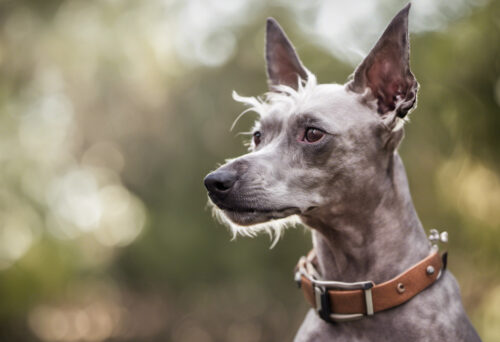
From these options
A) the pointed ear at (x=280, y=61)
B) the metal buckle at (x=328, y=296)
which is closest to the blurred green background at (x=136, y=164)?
the pointed ear at (x=280, y=61)

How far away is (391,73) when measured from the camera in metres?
2.43

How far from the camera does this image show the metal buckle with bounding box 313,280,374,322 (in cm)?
221

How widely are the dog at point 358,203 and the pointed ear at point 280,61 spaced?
1.84 feet

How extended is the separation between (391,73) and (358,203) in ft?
2.09

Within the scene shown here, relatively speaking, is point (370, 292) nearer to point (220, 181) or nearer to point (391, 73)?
point (220, 181)

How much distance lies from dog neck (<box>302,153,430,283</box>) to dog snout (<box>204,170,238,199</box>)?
407 millimetres

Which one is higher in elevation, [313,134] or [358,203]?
[313,134]

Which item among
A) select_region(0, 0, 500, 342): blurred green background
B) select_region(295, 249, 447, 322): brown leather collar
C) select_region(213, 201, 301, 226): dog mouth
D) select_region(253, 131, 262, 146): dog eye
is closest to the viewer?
select_region(295, 249, 447, 322): brown leather collar

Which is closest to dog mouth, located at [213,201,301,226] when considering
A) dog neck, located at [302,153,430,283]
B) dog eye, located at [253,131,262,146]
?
dog neck, located at [302,153,430,283]

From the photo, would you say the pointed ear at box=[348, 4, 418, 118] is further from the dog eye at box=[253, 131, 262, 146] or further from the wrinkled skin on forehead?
the dog eye at box=[253, 131, 262, 146]

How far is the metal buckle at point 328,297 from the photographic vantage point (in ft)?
7.24

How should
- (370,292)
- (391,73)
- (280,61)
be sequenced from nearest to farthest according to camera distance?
1. (370,292)
2. (391,73)
3. (280,61)

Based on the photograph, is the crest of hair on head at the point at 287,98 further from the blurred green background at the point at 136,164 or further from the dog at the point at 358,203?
the blurred green background at the point at 136,164

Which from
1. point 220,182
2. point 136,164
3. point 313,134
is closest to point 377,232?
point 313,134
